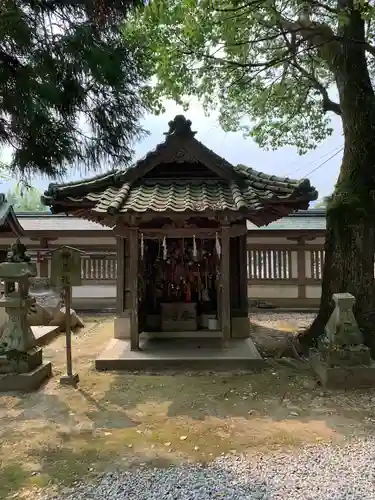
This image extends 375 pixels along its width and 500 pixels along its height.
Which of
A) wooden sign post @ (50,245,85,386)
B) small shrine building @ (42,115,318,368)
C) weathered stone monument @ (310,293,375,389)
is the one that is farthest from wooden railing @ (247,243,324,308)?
wooden sign post @ (50,245,85,386)

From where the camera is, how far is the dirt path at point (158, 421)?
376 cm

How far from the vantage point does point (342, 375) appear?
226 inches

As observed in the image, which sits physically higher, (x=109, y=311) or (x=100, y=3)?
(x=100, y=3)

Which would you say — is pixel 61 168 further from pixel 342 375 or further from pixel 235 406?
pixel 342 375

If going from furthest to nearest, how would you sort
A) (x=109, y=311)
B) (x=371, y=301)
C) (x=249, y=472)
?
(x=109, y=311), (x=371, y=301), (x=249, y=472)

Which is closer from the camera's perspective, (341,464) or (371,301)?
(341,464)

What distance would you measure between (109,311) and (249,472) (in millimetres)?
11060

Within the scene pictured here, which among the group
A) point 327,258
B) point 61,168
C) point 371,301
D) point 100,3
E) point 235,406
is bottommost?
point 235,406

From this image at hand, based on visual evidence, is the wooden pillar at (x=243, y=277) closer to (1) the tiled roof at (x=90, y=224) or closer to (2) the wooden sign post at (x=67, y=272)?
(2) the wooden sign post at (x=67, y=272)

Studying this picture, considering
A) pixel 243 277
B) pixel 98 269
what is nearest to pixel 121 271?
pixel 243 277

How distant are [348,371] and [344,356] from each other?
21 cm

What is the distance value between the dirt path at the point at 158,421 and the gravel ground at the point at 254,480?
0.68 ft

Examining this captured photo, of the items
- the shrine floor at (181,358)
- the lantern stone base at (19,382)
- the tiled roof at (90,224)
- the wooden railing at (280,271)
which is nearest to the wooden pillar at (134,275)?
the shrine floor at (181,358)

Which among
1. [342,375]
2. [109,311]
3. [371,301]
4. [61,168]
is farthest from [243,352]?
[109,311]
